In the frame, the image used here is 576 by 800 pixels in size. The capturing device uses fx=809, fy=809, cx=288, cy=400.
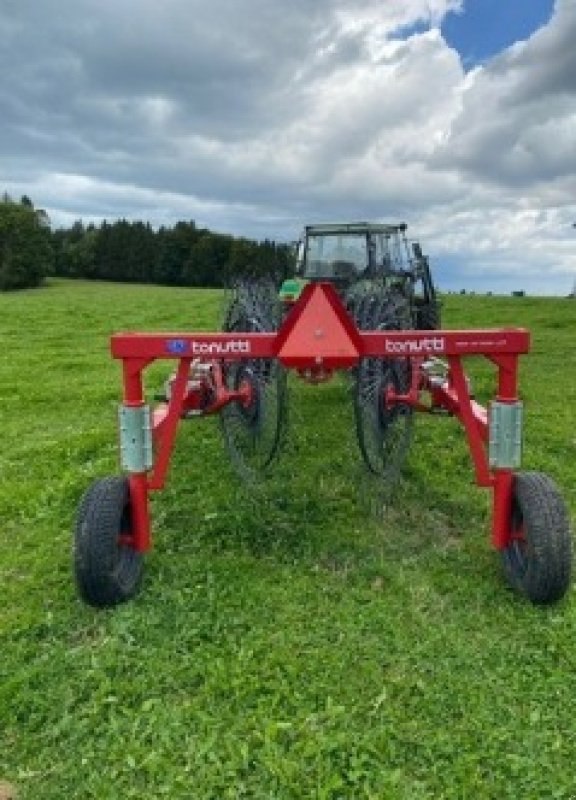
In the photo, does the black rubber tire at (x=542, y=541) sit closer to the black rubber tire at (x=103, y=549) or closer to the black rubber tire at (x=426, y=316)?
the black rubber tire at (x=103, y=549)

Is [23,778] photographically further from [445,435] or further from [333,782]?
[445,435]

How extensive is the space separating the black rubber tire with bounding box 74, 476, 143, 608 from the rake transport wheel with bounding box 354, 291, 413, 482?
157cm

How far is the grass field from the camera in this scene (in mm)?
2846

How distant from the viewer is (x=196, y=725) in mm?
3047

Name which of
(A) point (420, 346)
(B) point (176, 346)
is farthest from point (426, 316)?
(B) point (176, 346)

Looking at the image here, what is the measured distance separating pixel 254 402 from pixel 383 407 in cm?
96

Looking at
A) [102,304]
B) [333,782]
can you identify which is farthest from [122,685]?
[102,304]

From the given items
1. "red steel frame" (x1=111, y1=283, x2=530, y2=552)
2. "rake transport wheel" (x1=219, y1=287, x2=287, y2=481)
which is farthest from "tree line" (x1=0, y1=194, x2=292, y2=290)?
"red steel frame" (x1=111, y1=283, x2=530, y2=552)

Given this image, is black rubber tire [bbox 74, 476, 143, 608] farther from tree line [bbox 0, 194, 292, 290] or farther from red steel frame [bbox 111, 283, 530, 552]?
tree line [bbox 0, 194, 292, 290]

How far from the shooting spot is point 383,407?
527 cm

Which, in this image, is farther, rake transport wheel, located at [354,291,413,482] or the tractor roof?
the tractor roof

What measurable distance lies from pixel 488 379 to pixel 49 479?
591 cm

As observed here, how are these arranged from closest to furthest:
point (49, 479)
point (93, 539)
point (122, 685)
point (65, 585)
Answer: point (122, 685), point (93, 539), point (65, 585), point (49, 479)

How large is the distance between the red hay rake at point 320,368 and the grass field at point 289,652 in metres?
0.19
